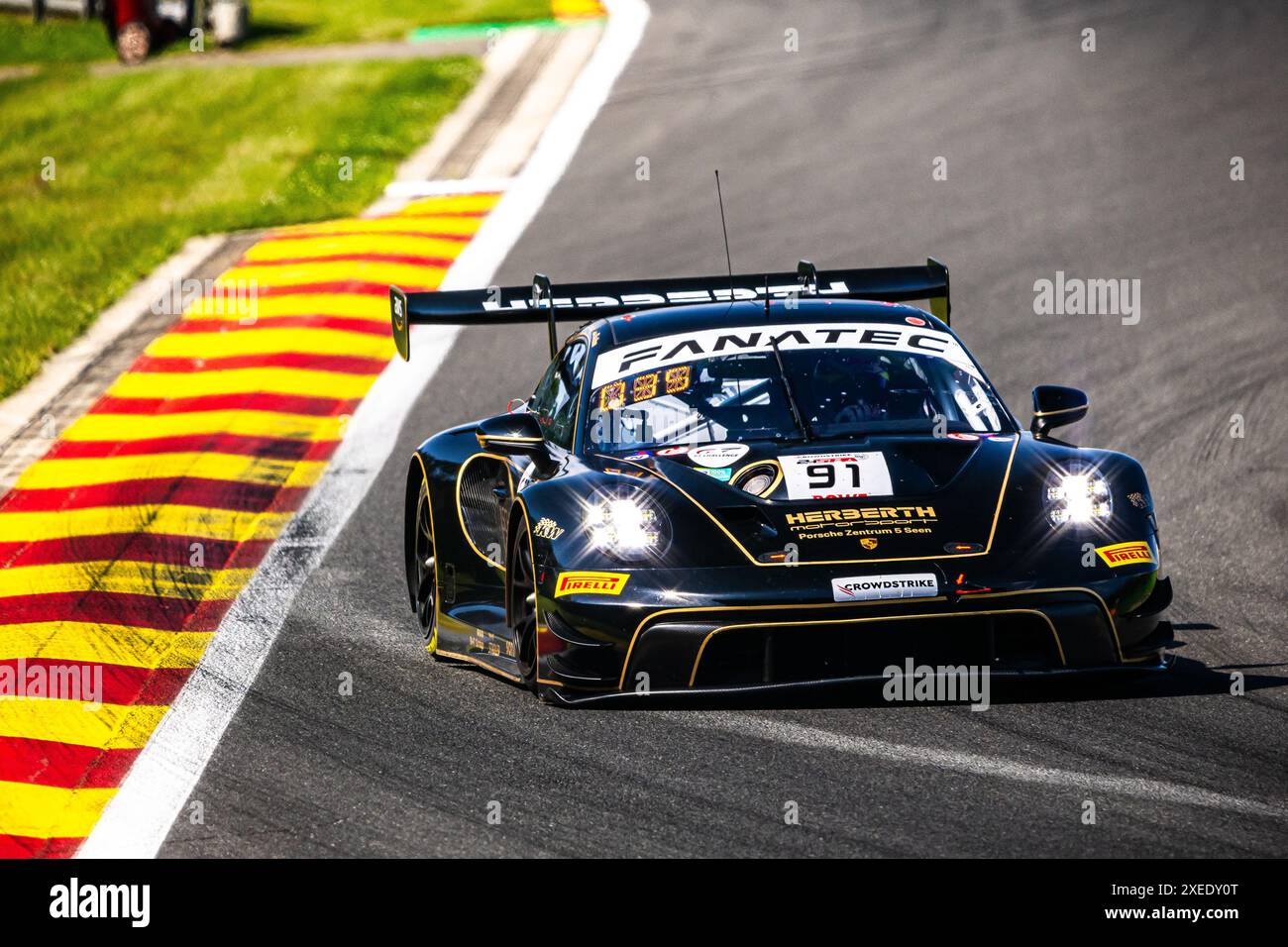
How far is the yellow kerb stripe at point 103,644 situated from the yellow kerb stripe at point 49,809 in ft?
4.50

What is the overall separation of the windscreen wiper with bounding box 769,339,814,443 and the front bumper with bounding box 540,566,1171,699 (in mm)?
1141

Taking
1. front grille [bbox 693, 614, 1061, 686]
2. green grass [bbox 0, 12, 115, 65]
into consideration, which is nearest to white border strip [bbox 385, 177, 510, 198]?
green grass [bbox 0, 12, 115, 65]

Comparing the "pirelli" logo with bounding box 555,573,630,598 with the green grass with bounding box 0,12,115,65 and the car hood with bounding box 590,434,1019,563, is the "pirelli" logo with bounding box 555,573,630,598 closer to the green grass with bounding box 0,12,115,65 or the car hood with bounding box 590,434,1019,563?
the car hood with bounding box 590,434,1019,563

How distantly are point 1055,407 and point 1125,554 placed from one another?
119cm

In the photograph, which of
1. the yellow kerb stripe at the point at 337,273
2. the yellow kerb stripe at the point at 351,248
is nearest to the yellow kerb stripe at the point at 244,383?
the yellow kerb stripe at the point at 337,273

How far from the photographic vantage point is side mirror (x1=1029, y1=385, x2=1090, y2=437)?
7445mm

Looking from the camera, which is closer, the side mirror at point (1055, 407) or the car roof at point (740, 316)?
the side mirror at point (1055, 407)

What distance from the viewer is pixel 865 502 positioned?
6.61 meters

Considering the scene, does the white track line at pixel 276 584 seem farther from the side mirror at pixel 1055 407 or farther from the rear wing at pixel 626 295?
the side mirror at pixel 1055 407

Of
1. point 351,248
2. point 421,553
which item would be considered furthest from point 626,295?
point 351,248

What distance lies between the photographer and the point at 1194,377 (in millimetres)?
12125

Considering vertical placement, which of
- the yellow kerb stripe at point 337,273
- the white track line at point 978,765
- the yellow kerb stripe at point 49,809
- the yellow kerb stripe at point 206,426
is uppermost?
the yellow kerb stripe at point 337,273

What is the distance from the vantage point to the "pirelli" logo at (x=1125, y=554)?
6.40 meters

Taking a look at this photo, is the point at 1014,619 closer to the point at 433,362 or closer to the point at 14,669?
the point at 14,669
